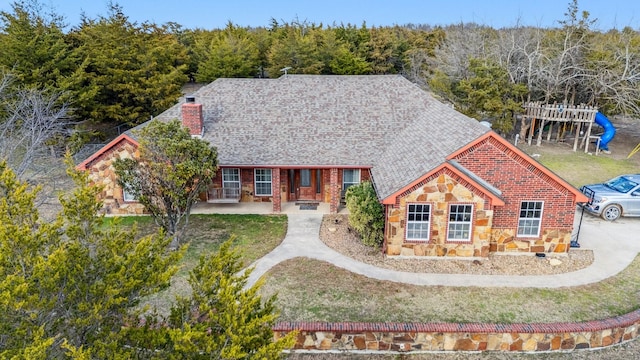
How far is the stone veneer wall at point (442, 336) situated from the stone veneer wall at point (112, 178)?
12.0 meters

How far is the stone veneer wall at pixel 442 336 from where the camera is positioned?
1170cm

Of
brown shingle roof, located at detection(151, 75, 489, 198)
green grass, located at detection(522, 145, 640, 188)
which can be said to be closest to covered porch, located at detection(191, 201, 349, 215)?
brown shingle roof, located at detection(151, 75, 489, 198)

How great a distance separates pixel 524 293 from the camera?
14.4 metres

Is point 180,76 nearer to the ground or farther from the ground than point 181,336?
farther from the ground

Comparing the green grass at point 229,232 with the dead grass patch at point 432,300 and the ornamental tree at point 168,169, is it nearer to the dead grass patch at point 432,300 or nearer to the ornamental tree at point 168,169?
the ornamental tree at point 168,169

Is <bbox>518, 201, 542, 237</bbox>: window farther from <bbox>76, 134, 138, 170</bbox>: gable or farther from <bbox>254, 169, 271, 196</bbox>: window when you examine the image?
<bbox>76, 134, 138, 170</bbox>: gable

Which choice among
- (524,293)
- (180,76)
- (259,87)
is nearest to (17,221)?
(524,293)

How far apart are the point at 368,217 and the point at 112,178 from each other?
11552mm

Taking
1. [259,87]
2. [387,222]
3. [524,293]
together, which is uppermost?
[259,87]

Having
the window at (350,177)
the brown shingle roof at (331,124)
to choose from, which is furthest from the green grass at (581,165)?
the window at (350,177)

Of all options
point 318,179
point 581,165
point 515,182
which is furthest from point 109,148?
point 581,165

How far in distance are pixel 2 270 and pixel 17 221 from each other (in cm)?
104

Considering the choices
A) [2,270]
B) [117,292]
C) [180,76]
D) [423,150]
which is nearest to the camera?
[2,270]

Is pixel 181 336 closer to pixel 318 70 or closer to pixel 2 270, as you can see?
pixel 2 270
